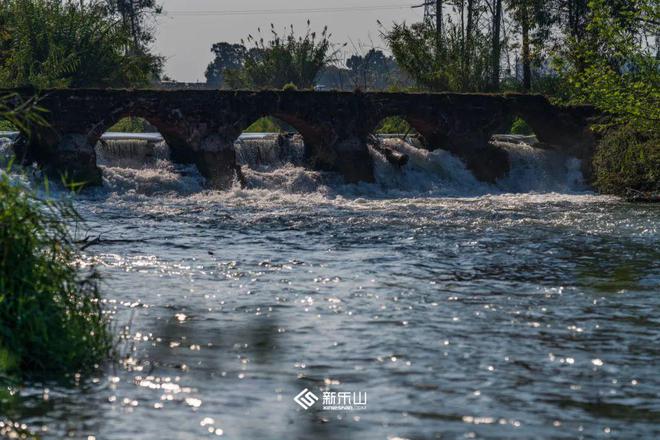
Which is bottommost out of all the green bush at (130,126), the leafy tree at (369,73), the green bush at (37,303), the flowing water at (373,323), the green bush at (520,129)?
the flowing water at (373,323)

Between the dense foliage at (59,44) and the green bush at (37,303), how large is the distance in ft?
98.7

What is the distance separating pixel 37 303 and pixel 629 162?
893 inches

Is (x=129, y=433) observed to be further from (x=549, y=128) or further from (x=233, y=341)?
(x=549, y=128)

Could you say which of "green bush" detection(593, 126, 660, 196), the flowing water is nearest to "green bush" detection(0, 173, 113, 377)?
the flowing water

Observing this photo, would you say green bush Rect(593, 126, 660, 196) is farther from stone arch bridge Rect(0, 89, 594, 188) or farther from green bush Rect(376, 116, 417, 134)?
green bush Rect(376, 116, 417, 134)

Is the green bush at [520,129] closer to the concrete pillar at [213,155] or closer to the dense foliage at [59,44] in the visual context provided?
the dense foliage at [59,44]

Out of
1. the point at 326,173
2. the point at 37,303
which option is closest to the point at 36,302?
the point at 37,303

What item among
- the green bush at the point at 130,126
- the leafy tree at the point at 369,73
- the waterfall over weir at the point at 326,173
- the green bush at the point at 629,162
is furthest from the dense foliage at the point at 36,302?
the green bush at the point at 130,126

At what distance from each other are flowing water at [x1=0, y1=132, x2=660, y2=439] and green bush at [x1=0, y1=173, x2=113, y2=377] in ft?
1.07

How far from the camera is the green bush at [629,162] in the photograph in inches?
1128

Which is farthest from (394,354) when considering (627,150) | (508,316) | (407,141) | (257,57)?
(257,57)

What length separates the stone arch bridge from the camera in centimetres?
2953

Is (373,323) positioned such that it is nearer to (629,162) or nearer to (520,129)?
(629,162)

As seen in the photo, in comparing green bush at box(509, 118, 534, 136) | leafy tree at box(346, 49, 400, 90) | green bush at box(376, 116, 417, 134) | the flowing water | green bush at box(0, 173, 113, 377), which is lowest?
the flowing water
